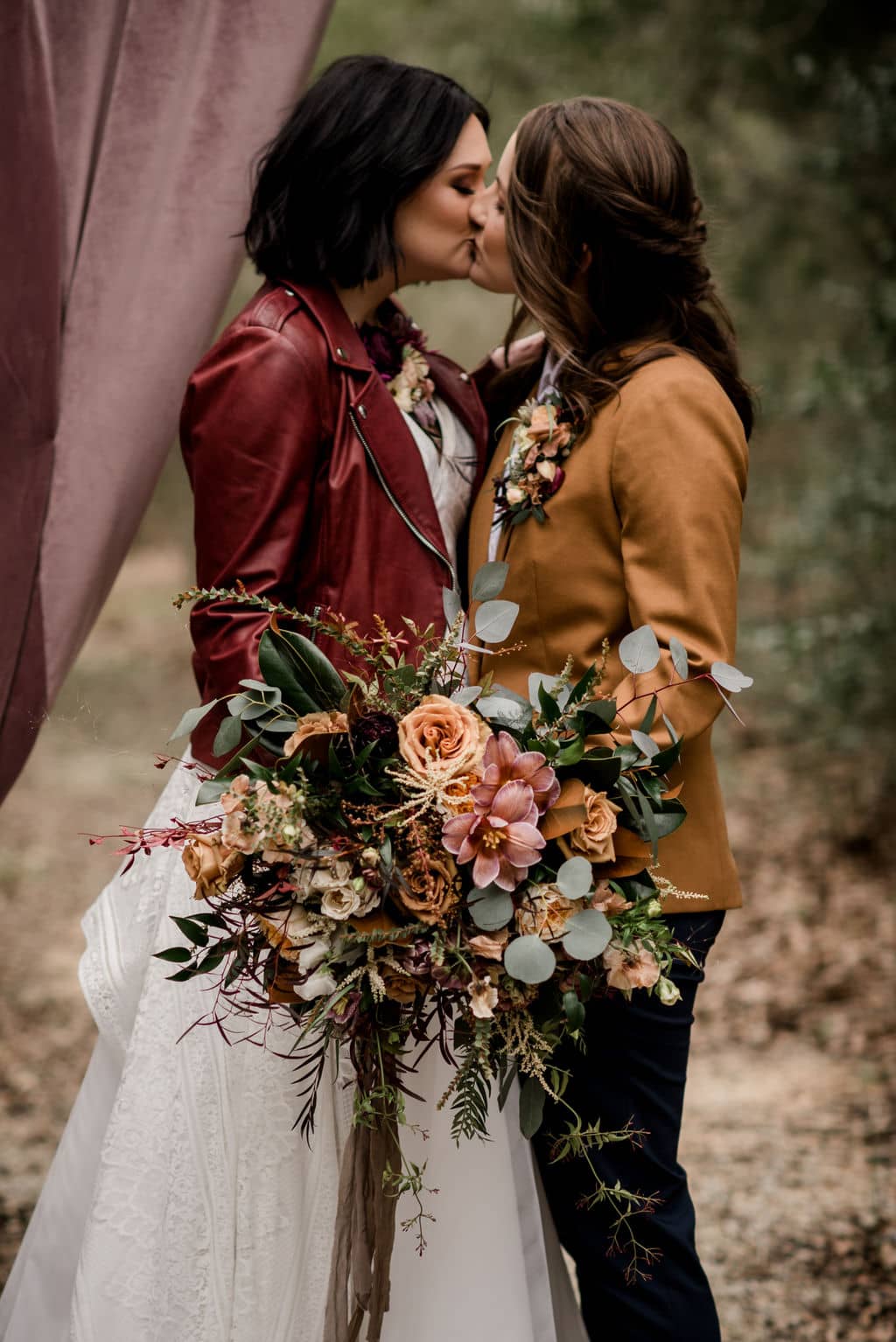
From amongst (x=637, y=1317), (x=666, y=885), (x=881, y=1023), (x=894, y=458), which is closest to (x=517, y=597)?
(x=666, y=885)

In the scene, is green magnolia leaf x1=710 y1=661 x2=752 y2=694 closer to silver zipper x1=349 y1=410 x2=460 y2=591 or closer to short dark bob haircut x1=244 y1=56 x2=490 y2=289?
silver zipper x1=349 y1=410 x2=460 y2=591

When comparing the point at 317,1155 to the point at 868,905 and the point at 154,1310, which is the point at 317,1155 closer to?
the point at 154,1310

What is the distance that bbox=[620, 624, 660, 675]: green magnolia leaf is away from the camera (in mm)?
1738

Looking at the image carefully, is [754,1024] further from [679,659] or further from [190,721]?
[190,721]

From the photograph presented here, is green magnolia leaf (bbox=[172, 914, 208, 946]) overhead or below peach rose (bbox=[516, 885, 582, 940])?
overhead

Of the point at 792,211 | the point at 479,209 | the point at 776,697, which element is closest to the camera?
the point at 479,209

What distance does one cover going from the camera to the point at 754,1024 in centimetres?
493

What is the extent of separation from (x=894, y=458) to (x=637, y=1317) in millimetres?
4405

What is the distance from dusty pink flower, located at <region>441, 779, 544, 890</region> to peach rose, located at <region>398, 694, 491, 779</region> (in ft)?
0.19

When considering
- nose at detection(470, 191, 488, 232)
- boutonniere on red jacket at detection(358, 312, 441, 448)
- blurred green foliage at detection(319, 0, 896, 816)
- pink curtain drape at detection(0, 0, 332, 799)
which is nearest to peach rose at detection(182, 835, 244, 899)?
pink curtain drape at detection(0, 0, 332, 799)

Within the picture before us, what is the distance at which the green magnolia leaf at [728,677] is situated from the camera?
1736mm

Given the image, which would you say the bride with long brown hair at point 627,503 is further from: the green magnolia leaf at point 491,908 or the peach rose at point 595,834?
the green magnolia leaf at point 491,908

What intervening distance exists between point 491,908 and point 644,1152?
656mm

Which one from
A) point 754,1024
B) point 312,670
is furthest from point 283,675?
point 754,1024
